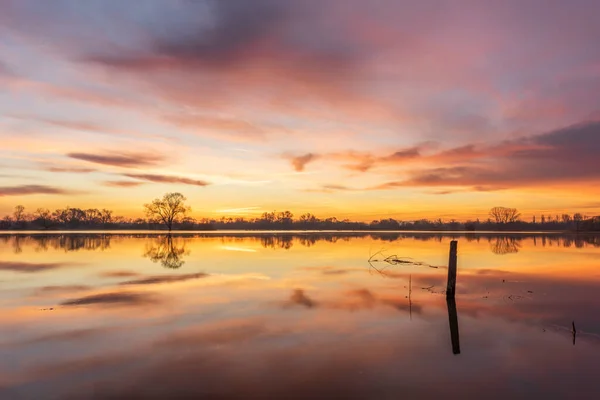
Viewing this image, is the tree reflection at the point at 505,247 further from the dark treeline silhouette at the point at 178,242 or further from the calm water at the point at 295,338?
the calm water at the point at 295,338

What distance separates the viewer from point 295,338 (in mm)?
13055

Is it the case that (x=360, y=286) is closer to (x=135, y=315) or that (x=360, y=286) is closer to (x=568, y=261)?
(x=135, y=315)

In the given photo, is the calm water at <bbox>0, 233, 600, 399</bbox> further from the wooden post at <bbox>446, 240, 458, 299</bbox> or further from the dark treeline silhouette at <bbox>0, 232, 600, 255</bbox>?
the dark treeline silhouette at <bbox>0, 232, 600, 255</bbox>

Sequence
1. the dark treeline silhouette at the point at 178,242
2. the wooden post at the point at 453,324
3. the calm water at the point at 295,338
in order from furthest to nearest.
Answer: the dark treeline silhouette at the point at 178,242 → the wooden post at the point at 453,324 → the calm water at the point at 295,338

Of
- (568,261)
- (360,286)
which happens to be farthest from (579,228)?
(360,286)

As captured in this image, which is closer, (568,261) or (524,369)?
(524,369)

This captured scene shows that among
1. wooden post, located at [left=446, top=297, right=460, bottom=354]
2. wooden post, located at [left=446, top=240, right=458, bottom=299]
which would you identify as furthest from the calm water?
wooden post, located at [left=446, top=240, right=458, bottom=299]

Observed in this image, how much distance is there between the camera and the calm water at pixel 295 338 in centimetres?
939

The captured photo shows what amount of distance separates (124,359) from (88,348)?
1.79 m

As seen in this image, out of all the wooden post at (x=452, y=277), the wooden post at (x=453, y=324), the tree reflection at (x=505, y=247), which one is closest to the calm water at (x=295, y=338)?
the wooden post at (x=453, y=324)

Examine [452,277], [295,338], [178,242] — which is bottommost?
[295,338]

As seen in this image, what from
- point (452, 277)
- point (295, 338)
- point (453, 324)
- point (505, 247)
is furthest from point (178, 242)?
point (453, 324)

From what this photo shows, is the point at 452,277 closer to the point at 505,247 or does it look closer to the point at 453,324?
the point at 453,324

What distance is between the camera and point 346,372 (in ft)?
33.4
